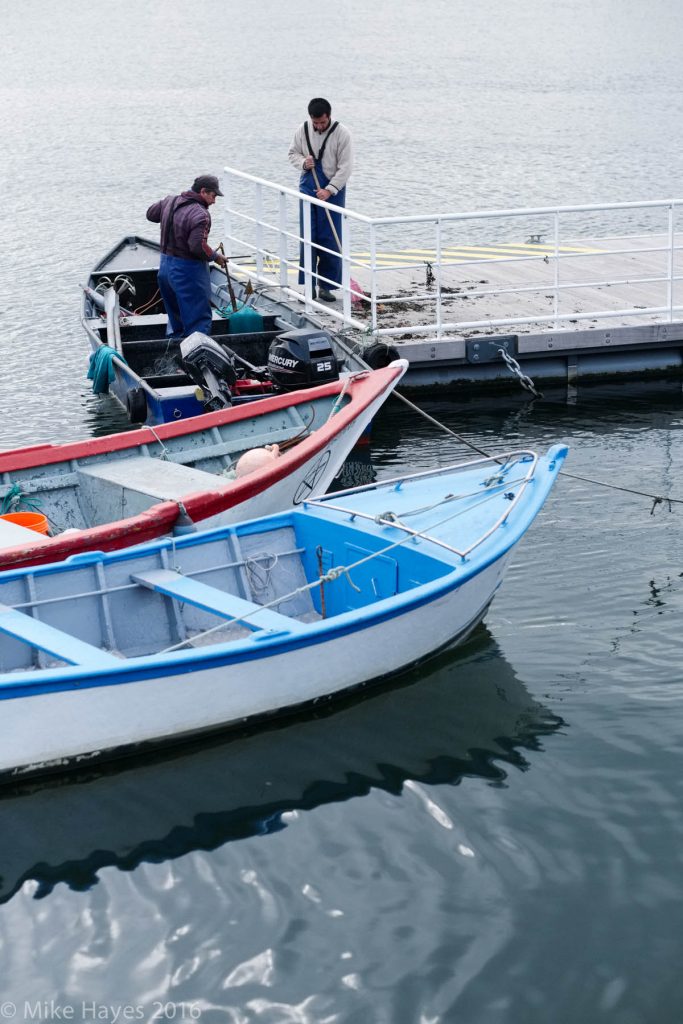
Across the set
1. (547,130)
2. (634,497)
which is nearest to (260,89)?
(547,130)

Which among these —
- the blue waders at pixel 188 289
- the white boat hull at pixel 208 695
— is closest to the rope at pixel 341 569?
the white boat hull at pixel 208 695

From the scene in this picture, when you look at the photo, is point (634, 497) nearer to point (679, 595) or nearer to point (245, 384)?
point (679, 595)

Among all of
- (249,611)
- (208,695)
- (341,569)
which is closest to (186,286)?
(341,569)

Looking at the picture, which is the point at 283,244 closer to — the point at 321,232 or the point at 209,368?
the point at 321,232

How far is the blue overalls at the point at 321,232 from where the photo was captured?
12586 millimetres

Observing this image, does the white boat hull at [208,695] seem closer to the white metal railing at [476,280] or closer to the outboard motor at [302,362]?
the outboard motor at [302,362]

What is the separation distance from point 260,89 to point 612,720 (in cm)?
3924

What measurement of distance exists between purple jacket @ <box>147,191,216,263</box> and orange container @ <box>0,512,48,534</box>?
3.99m

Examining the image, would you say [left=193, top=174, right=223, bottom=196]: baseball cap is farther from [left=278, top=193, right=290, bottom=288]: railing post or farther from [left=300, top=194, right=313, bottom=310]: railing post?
[left=278, top=193, right=290, bottom=288]: railing post

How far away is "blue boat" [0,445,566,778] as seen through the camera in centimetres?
616

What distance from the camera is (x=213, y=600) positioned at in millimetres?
6883

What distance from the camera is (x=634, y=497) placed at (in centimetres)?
1000

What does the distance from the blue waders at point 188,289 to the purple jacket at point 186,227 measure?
99 mm

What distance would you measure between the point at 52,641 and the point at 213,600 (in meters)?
0.98
